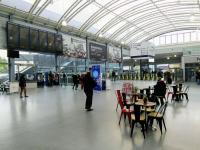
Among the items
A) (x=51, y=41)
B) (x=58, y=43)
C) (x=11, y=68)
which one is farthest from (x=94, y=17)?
(x=11, y=68)

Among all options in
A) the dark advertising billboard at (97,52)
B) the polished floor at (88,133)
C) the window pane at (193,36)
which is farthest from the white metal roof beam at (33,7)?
the window pane at (193,36)

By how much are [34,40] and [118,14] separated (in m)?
11.2

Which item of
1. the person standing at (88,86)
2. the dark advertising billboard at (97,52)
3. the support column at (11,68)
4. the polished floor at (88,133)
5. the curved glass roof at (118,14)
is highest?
the curved glass roof at (118,14)

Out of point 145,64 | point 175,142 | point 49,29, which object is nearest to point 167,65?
point 145,64

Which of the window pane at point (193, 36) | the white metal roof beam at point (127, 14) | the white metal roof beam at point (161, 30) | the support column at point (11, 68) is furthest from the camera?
the window pane at point (193, 36)

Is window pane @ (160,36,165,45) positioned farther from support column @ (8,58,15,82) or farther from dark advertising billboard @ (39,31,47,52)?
support column @ (8,58,15,82)

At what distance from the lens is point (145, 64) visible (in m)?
45.5

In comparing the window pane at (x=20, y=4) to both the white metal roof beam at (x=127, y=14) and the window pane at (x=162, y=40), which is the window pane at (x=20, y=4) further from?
the window pane at (x=162, y=40)

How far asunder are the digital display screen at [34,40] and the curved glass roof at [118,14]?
156 centimetres

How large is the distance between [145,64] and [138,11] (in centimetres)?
1834

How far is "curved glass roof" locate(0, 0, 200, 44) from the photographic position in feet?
72.1

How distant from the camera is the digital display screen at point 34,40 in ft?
70.1

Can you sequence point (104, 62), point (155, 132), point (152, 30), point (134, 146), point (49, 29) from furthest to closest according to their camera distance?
point (152, 30), point (104, 62), point (49, 29), point (155, 132), point (134, 146)

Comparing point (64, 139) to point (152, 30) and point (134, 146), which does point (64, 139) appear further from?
point (152, 30)
